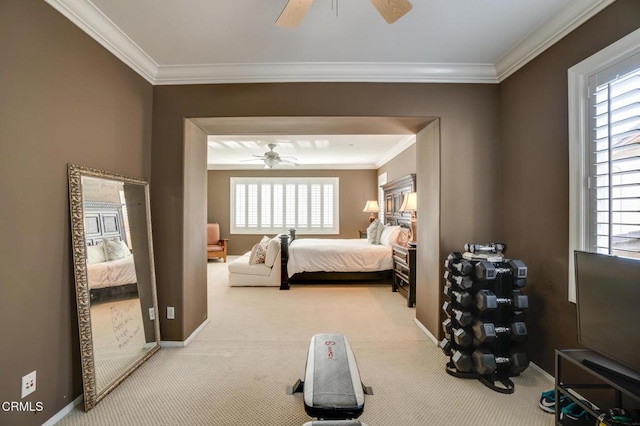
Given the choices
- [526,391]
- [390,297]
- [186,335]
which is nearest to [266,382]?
[186,335]

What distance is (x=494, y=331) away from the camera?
6.93ft

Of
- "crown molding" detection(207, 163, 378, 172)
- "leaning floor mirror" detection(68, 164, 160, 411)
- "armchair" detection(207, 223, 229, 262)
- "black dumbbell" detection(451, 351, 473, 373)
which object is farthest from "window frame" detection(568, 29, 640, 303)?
"armchair" detection(207, 223, 229, 262)

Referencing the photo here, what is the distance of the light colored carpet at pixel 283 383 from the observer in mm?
1860

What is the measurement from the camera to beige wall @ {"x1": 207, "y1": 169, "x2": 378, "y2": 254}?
8.45 metres

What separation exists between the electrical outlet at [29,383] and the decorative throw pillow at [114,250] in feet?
2.62

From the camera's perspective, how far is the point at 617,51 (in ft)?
5.63

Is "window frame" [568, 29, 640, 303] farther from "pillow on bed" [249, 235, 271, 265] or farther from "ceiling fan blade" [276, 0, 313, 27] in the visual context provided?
"pillow on bed" [249, 235, 271, 265]

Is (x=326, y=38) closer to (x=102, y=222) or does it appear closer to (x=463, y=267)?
(x=463, y=267)

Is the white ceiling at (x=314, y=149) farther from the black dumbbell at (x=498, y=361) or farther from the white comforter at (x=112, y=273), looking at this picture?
the black dumbbell at (x=498, y=361)

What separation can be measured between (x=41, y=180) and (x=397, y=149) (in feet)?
18.7

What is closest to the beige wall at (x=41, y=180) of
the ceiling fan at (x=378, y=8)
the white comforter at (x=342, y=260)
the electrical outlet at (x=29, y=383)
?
the electrical outlet at (x=29, y=383)

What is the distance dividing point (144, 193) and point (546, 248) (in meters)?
3.54

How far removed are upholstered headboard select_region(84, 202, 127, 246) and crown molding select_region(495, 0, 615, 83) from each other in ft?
11.9

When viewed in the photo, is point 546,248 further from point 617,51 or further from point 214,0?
point 214,0
